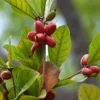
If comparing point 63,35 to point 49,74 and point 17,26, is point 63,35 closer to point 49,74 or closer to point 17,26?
point 49,74

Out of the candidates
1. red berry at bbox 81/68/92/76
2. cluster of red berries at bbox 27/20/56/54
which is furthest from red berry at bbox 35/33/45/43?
red berry at bbox 81/68/92/76

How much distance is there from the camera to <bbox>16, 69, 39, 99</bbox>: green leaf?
24.4 inches

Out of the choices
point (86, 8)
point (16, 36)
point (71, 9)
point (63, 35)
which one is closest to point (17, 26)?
point (16, 36)

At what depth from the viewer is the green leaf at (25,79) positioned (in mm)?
619

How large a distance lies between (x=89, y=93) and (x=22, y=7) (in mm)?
262

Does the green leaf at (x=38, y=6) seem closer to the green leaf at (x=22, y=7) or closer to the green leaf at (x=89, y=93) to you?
the green leaf at (x=22, y=7)

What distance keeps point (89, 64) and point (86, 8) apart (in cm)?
491

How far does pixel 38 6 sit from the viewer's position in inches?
28.1

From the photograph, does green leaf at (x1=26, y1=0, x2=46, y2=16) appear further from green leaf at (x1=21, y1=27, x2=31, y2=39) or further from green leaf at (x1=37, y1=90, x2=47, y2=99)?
green leaf at (x1=37, y1=90, x2=47, y2=99)

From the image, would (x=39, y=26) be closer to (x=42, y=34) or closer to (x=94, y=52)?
(x=42, y=34)

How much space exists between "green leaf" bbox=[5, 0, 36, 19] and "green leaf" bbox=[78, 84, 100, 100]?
0.71 ft

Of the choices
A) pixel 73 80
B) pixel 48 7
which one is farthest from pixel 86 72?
pixel 48 7

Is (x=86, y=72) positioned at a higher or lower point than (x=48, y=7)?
lower

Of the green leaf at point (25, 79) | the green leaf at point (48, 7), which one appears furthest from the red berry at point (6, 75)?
the green leaf at point (48, 7)
